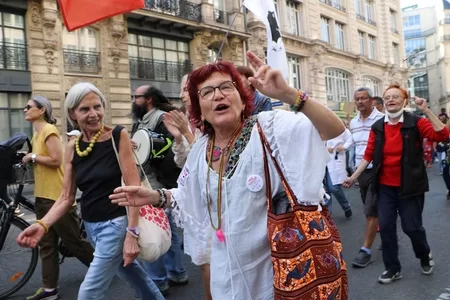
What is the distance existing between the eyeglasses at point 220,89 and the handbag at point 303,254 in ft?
1.43

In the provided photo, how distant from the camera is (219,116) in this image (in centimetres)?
187

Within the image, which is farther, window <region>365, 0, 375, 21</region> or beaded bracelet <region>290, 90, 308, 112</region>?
window <region>365, 0, 375, 21</region>

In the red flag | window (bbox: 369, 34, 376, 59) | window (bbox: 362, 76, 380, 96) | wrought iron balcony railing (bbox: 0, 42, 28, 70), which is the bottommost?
the red flag

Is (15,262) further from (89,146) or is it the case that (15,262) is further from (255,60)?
(255,60)

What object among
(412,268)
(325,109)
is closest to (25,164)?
(325,109)

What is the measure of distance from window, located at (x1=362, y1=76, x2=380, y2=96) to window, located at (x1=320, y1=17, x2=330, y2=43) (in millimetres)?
6128

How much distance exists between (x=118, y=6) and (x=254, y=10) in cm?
134

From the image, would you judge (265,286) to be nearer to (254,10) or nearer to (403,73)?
(254,10)

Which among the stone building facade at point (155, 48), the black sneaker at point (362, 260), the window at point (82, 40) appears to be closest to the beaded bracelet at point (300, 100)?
the black sneaker at point (362, 260)

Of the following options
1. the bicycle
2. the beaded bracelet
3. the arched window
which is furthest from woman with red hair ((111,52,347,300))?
the arched window

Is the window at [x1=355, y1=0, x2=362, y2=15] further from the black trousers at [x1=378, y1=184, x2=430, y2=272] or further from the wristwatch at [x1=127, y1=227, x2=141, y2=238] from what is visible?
the wristwatch at [x1=127, y1=227, x2=141, y2=238]

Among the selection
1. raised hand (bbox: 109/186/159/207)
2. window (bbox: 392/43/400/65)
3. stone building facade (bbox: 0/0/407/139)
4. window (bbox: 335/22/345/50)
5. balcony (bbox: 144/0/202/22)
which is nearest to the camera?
raised hand (bbox: 109/186/159/207)

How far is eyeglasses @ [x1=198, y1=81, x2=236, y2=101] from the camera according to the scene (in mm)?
1888

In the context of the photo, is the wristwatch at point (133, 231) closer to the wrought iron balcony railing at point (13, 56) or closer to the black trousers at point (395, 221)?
the black trousers at point (395, 221)
